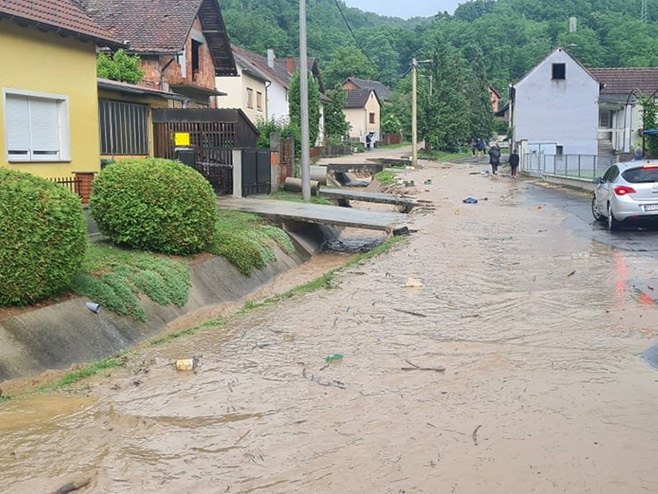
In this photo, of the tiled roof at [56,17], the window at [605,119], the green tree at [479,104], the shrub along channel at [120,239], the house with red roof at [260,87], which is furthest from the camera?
the green tree at [479,104]

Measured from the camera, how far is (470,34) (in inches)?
4222

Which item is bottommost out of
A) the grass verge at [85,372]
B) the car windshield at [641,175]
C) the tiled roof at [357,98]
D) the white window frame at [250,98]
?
the grass verge at [85,372]

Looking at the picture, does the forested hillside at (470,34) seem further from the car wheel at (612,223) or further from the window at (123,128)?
the car wheel at (612,223)

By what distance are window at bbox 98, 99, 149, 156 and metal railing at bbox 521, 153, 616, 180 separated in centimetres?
1999

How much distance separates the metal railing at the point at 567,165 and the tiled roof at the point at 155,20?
17.2 m

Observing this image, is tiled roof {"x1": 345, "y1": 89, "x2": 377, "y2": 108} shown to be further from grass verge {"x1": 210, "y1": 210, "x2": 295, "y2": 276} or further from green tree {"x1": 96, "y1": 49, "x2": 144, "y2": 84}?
grass verge {"x1": 210, "y1": 210, "x2": 295, "y2": 276}

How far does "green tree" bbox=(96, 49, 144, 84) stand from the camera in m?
24.6

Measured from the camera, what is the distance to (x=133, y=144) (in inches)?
862

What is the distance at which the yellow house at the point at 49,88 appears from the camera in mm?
14500

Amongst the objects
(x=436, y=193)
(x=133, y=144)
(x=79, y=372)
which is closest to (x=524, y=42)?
(x=436, y=193)

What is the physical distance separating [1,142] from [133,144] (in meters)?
7.51

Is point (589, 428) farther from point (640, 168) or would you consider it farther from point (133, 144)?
point (133, 144)

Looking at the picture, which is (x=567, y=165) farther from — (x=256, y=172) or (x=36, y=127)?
(x=36, y=127)

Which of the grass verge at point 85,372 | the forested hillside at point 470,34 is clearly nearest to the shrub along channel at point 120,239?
the grass verge at point 85,372
